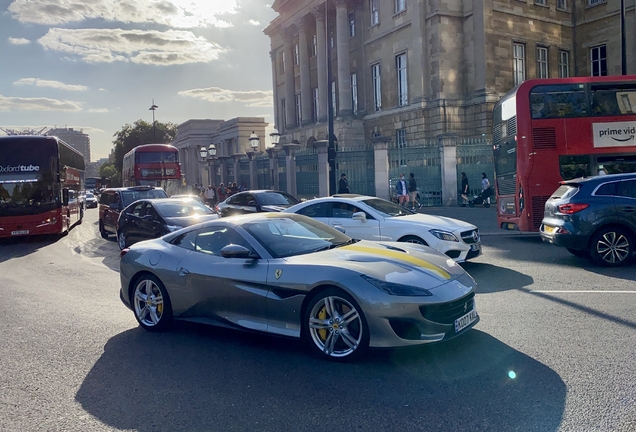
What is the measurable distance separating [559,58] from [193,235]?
35709mm

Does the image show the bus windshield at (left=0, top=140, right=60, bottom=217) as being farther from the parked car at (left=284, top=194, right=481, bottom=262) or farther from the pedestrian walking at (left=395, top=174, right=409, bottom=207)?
the pedestrian walking at (left=395, top=174, right=409, bottom=207)

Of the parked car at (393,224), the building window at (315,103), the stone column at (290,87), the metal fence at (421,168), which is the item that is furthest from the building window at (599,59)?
the parked car at (393,224)

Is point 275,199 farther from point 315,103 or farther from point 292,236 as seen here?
point 315,103

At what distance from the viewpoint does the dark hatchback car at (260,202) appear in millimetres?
17516

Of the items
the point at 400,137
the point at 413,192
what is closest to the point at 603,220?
the point at 413,192

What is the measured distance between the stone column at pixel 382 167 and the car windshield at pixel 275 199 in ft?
31.8

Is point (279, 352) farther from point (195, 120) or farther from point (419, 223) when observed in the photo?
point (195, 120)

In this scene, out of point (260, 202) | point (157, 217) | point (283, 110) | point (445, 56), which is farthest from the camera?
point (283, 110)

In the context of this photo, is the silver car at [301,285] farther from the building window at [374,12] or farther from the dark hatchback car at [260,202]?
the building window at [374,12]

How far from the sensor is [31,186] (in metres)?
18.5

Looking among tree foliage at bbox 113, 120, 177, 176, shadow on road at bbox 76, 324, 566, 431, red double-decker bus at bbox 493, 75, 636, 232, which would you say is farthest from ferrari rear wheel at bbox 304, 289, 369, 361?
tree foliage at bbox 113, 120, 177, 176

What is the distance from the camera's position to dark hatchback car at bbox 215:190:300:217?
57.5 feet

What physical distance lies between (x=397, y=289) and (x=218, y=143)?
62.9 metres

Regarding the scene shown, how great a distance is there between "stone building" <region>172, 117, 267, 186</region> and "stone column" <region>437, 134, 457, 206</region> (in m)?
14.9
